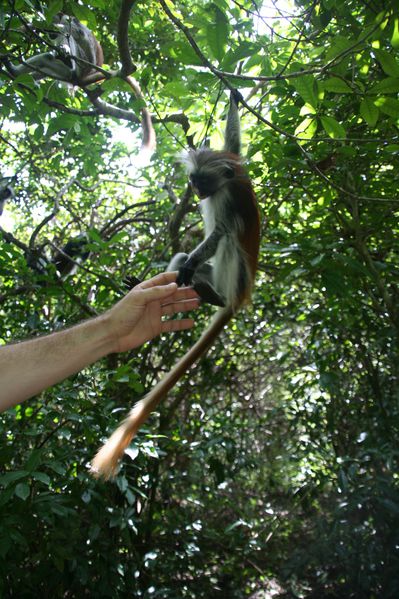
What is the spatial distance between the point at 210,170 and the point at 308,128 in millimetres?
1295

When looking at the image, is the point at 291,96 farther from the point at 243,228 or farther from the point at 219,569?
the point at 219,569

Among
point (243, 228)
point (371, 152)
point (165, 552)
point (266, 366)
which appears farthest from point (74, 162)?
point (165, 552)

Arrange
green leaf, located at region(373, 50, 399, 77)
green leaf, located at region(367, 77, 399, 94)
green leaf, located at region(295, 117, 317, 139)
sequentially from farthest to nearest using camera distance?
1. green leaf, located at region(295, 117, 317, 139)
2. green leaf, located at region(367, 77, 399, 94)
3. green leaf, located at region(373, 50, 399, 77)

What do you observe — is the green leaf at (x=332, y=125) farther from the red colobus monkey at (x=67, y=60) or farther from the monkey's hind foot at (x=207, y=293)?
the red colobus monkey at (x=67, y=60)

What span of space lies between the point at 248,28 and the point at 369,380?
8.97 feet

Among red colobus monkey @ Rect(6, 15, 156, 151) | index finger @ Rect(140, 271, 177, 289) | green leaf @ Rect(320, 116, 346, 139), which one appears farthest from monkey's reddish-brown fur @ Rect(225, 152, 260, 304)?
green leaf @ Rect(320, 116, 346, 139)

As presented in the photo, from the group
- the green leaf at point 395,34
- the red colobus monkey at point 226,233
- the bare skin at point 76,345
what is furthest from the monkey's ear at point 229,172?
the green leaf at point 395,34

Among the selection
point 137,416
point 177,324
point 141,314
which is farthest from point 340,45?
point 137,416

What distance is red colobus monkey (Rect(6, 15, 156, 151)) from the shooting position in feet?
12.1

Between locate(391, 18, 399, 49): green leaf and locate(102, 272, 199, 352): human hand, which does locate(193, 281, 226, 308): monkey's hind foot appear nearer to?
locate(102, 272, 199, 352): human hand

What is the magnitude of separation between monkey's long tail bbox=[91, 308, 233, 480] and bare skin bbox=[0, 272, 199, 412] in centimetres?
38

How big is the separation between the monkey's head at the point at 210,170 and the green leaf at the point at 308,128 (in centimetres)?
99

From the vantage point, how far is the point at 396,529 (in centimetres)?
298

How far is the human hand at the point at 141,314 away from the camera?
6.20ft
